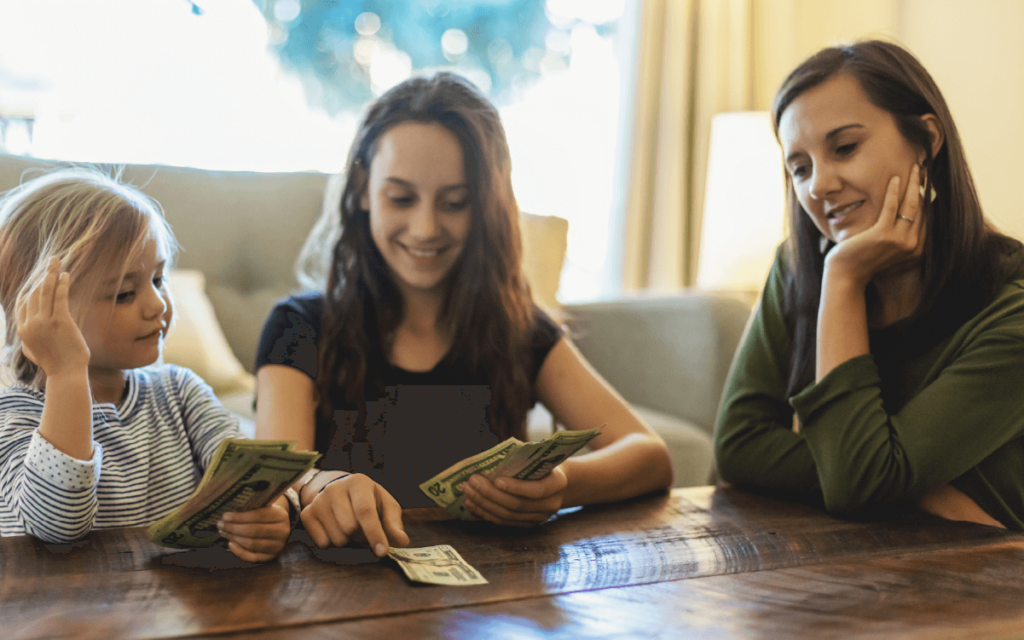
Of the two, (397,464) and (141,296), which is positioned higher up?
(141,296)

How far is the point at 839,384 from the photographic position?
0.95 metres

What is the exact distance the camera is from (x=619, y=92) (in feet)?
10.5

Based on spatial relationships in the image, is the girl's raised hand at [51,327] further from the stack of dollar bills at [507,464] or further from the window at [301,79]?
the window at [301,79]

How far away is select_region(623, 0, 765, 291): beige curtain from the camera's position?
312cm

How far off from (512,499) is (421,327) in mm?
509

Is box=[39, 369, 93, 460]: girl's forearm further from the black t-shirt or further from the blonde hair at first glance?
the black t-shirt

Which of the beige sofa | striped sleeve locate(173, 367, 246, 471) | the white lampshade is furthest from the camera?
the white lampshade

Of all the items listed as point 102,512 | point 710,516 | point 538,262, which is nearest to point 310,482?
point 102,512

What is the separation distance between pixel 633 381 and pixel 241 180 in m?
1.19

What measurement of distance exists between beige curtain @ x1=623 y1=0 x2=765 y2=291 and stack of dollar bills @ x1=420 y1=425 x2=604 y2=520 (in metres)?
2.39

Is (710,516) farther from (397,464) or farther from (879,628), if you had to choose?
(397,464)

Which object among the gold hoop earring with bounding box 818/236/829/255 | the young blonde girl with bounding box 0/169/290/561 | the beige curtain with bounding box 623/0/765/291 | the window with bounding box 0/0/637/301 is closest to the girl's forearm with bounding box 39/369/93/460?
the young blonde girl with bounding box 0/169/290/561

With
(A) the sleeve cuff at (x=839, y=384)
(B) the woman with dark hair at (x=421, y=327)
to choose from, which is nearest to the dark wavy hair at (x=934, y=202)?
(A) the sleeve cuff at (x=839, y=384)

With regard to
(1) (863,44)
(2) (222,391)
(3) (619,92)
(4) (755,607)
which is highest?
(3) (619,92)
